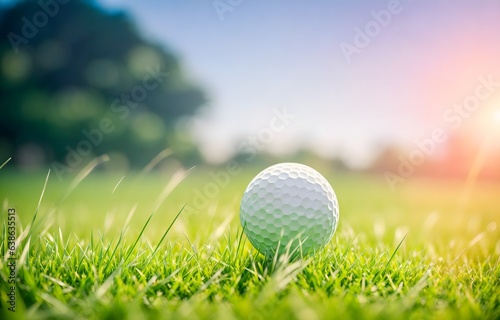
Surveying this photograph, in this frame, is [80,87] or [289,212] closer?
[289,212]

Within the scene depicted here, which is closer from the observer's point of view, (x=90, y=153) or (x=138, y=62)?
(x=90, y=153)

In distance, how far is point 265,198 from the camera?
2.60 metres

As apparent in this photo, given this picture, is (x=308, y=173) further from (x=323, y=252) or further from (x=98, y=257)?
(x=98, y=257)

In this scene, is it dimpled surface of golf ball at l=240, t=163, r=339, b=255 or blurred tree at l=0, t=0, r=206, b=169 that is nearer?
dimpled surface of golf ball at l=240, t=163, r=339, b=255

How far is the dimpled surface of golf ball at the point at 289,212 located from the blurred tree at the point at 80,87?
71.8 feet

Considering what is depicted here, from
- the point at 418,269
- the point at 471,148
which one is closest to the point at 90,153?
the point at 471,148

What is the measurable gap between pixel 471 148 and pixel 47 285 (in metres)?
23.6

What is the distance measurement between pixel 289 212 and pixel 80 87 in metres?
26.0

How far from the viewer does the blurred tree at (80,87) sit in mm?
22125

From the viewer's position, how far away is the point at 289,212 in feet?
8.20

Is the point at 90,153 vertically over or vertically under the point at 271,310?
under

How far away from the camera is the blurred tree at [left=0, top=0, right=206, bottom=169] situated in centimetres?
2212

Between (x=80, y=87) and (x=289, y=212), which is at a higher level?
(x=80, y=87)

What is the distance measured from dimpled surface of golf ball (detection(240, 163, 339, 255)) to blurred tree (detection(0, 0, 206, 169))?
2188 cm
